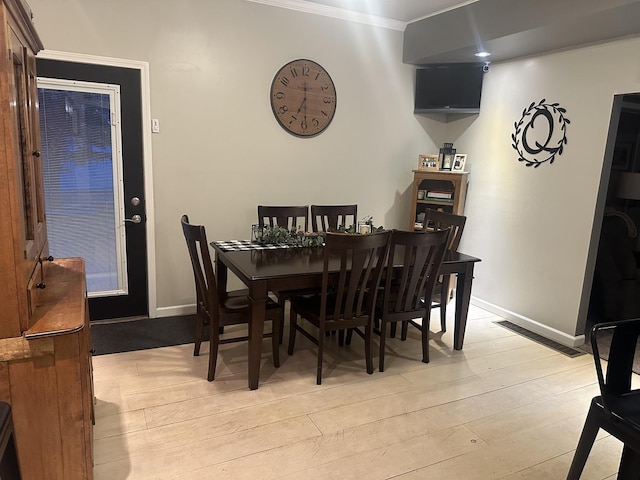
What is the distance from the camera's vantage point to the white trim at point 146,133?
3.10m

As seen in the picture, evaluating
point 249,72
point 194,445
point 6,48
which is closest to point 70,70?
point 249,72

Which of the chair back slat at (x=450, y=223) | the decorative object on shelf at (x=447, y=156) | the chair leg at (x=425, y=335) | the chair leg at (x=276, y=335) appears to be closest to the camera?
the chair leg at (x=276, y=335)

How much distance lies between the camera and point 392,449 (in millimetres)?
2160

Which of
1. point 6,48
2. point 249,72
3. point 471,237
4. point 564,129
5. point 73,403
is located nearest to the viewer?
point 6,48

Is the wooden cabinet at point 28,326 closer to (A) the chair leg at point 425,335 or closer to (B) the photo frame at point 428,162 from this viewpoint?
(A) the chair leg at point 425,335

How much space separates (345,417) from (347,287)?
759 mm

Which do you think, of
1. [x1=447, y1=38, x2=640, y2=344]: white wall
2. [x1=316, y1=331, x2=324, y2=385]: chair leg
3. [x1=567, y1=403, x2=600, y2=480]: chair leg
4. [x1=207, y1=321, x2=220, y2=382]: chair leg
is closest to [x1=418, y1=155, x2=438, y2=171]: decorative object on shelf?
[x1=447, y1=38, x2=640, y2=344]: white wall

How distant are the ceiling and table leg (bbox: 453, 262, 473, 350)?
1.74m

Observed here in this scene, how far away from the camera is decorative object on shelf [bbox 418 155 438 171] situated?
4336 millimetres

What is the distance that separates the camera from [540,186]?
3.66 meters

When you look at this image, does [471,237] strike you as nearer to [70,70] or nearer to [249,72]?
[249,72]

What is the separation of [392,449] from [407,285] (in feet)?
3.46

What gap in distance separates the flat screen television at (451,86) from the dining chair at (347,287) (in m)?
2.08

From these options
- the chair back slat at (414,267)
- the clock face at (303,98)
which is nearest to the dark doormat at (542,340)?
the chair back slat at (414,267)
